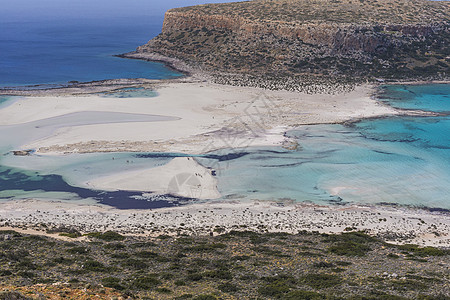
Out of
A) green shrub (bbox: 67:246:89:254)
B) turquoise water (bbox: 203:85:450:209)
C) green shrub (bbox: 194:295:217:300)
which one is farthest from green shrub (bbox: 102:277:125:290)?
turquoise water (bbox: 203:85:450:209)

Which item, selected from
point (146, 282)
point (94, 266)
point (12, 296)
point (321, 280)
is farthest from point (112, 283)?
point (321, 280)

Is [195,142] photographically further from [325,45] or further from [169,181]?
[325,45]

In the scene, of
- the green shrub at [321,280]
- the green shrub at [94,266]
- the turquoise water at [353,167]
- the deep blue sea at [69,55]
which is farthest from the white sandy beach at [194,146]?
the deep blue sea at [69,55]

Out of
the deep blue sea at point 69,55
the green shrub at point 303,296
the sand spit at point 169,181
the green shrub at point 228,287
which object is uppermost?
the deep blue sea at point 69,55

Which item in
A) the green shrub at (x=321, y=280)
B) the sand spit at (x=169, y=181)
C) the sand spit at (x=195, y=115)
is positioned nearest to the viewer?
the green shrub at (x=321, y=280)

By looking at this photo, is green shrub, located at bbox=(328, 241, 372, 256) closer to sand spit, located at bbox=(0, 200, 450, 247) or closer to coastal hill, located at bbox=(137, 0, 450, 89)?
sand spit, located at bbox=(0, 200, 450, 247)

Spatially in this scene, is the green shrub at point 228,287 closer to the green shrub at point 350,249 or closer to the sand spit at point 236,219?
the green shrub at point 350,249
